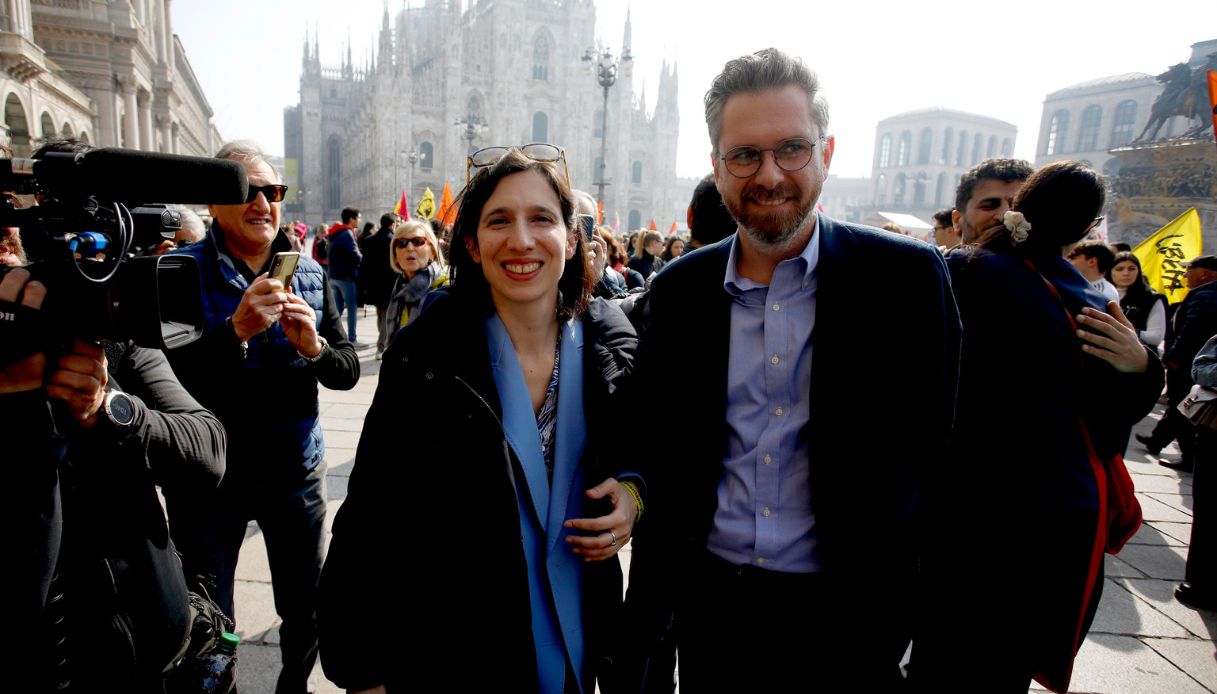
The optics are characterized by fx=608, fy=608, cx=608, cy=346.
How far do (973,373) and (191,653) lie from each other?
90.0 inches

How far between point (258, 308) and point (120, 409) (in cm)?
69

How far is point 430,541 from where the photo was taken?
138 centimetres

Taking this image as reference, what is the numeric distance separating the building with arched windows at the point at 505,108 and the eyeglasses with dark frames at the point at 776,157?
131 ft

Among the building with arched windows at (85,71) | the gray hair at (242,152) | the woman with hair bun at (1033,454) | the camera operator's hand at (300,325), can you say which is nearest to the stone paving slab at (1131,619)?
the woman with hair bun at (1033,454)

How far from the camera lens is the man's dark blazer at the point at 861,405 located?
1.42 m

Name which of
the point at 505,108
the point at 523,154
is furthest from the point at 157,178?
the point at 505,108

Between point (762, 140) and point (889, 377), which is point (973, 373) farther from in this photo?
point (762, 140)

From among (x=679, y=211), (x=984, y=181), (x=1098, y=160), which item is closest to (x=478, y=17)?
(x=679, y=211)

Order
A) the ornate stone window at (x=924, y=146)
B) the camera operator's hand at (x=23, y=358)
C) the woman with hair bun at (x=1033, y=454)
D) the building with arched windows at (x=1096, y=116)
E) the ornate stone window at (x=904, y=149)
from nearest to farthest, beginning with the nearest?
the camera operator's hand at (x=23, y=358), the woman with hair bun at (x=1033, y=454), the building with arched windows at (x=1096, y=116), the ornate stone window at (x=924, y=146), the ornate stone window at (x=904, y=149)

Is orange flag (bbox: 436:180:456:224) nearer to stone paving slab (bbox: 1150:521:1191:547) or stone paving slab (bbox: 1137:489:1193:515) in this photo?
stone paving slab (bbox: 1150:521:1191:547)

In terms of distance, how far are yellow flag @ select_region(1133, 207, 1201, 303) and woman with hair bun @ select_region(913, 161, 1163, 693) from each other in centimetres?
624

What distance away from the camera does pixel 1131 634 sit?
9.73 feet

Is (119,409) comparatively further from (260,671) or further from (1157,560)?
Result: (1157,560)

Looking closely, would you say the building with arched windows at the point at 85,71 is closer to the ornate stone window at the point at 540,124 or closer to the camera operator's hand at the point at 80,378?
the camera operator's hand at the point at 80,378
